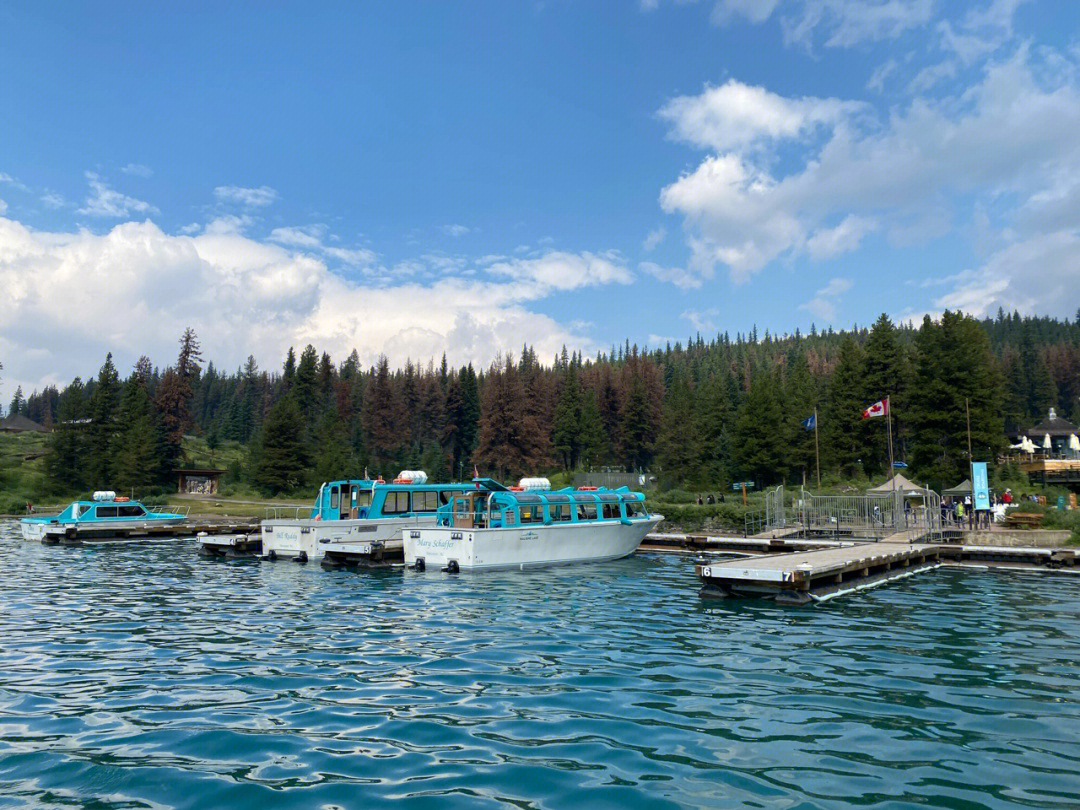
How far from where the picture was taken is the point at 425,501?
36.7 metres

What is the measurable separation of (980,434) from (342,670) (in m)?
57.6

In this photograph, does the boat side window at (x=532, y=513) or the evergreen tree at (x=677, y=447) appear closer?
the boat side window at (x=532, y=513)

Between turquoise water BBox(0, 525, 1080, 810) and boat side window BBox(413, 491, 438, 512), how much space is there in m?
15.4

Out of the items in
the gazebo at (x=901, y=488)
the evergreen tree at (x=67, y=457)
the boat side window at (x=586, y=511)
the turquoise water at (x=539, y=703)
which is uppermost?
the evergreen tree at (x=67, y=457)

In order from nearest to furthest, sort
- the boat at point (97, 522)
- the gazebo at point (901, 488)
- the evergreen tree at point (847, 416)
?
1. the gazebo at point (901, 488)
2. the boat at point (97, 522)
3. the evergreen tree at point (847, 416)

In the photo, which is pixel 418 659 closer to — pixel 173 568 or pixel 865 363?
pixel 173 568

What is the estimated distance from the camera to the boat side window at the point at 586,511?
1267 inches

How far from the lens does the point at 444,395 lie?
384 feet

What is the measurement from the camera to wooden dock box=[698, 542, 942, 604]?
20438mm

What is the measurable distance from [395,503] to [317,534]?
4.53m

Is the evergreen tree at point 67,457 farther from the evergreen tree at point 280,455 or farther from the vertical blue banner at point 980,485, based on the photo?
the vertical blue banner at point 980,485

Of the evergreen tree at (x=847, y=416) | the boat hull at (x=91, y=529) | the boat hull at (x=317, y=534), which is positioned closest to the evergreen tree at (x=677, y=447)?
the evergreen tree at (x=847, y=416)

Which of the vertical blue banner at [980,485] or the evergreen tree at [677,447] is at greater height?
the evergreen tree at [677,447]

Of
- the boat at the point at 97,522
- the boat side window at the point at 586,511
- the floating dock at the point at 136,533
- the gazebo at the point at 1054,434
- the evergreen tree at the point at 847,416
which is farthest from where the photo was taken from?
the gazebo at the point at 1054,434
